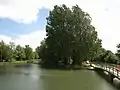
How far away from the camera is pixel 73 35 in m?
58.7

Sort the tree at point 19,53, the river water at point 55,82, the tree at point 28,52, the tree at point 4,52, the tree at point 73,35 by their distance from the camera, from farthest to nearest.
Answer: the tree at point 28,52 → the tree at point 19,53 → the tree at point 4,52 → the tree at point 73,35 → the river water at point 55,82

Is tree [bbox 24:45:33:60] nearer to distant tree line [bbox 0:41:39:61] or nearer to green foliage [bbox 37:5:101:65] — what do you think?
distant tree line [bbox 0:41:39:61]

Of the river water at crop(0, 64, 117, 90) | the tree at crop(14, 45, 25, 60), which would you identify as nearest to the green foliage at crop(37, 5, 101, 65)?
the river water at crop(0, 64, 117, 90)

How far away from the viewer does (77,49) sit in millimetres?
58750

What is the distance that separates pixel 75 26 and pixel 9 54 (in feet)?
197

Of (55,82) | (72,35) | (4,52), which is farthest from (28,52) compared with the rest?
(55,82)

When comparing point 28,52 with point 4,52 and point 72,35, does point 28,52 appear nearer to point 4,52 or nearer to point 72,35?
point 4,52

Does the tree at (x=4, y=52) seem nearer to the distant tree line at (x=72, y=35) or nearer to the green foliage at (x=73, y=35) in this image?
the distant tree line at (x=72, y=35)

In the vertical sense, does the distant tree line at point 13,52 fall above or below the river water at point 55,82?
above

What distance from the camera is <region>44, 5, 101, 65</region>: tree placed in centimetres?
5872

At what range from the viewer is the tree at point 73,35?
58.7 meters

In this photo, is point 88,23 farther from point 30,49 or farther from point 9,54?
point 30,49

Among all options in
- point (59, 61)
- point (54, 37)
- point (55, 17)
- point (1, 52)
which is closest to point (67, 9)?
point (55, 17)

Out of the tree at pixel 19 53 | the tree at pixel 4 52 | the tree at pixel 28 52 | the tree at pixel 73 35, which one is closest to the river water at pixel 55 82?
the tree at pixel 73 35
